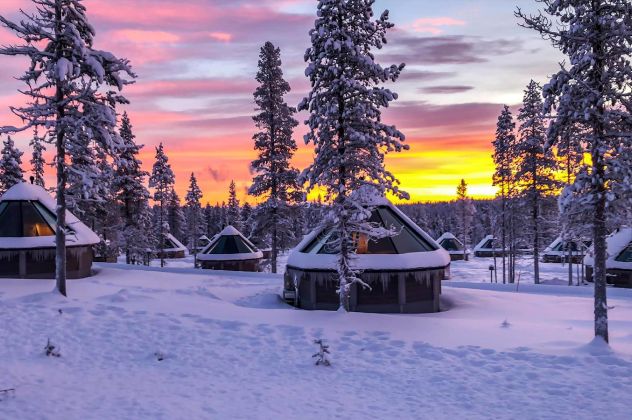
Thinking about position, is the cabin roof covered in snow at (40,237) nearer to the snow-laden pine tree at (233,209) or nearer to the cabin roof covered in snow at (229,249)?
the cabin roof covered in snow at (229,249)

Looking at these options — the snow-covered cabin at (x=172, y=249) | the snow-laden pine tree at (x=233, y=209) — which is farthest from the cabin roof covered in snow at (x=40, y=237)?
the snow-laden pine tree at (x=233, y=209)

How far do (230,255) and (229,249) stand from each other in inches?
26.0

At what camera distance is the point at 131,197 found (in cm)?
3516

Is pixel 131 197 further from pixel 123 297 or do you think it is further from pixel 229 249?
pixel 123 297

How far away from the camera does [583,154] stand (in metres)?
11.6

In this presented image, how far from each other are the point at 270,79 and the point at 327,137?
53.8 ft

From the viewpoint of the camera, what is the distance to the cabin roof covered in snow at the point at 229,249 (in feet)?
130

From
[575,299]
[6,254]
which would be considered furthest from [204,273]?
[575,299]

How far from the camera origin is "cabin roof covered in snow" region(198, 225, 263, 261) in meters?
39.6

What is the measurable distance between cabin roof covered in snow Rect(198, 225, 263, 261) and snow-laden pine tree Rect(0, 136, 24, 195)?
16361 mm

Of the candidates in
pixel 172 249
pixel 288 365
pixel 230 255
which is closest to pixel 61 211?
pixel 288 365

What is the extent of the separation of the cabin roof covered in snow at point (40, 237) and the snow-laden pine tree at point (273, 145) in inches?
394

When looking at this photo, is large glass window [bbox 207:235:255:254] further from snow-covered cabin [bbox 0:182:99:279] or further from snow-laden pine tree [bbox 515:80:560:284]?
snow-laden pine tree [bbox 515:80:560:284]

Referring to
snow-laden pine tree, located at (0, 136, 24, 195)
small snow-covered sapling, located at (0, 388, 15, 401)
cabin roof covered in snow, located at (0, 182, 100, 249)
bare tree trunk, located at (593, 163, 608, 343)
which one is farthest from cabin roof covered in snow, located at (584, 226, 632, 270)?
snow-laden pine tree, located at (0, 136, 24, 195)
